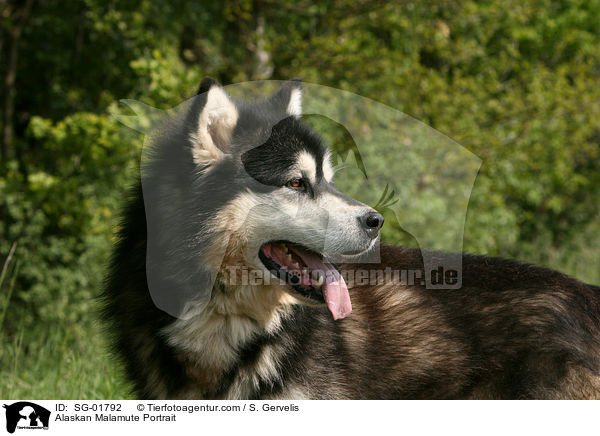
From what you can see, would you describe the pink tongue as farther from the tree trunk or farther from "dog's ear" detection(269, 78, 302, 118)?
the tree trunk

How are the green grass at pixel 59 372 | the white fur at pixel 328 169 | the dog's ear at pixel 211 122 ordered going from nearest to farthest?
the dog's ear at pixel 211 122 → the white fur at pixel 328 169 → the green grass at pixel 59 372

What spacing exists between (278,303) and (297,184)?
640 millimetres

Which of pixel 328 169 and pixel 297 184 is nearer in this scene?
pixel 297 184

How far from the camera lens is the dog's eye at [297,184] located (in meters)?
3.45

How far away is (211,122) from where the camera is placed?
338cm

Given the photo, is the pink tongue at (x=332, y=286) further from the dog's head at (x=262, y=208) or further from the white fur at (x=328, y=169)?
the white fur at (x=328, y=169)

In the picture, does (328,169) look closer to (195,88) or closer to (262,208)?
(262,208)

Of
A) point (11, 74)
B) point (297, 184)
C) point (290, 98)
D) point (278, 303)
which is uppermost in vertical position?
point (290, 98)

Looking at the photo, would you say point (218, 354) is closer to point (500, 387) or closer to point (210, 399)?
point (210, 399)

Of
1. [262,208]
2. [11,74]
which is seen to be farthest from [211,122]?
[11,74]

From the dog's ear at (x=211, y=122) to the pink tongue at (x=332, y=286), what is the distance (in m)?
0.68
